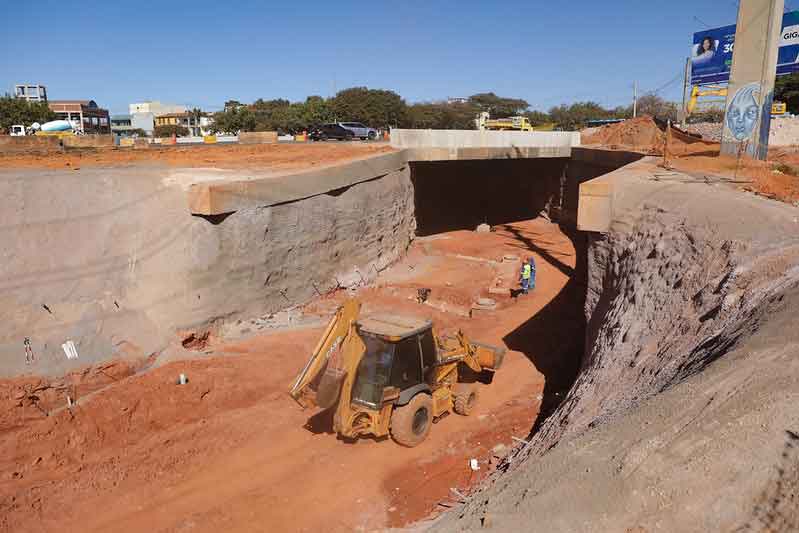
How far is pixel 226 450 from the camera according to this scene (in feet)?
34.4

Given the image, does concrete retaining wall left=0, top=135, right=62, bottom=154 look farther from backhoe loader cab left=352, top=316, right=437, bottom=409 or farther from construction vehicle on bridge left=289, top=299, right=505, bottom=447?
backhoe loader cab left=352, top=316, right=437, bottom=409

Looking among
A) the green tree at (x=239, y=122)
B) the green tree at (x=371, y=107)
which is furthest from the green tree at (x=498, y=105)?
the green tree at (x=239, y=122)

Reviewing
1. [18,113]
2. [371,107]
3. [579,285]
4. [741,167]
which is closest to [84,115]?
[18,113]

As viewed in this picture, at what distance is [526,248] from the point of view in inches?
1130

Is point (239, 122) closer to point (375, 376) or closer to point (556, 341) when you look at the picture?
point (556, 341)

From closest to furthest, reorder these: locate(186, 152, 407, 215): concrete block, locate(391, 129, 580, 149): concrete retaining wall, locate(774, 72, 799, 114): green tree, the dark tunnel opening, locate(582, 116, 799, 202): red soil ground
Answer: locate(582, 116, 799, 202): red soil ground
locate(186, 152, 407, 215): concrete block
locate(391, 129, 580, 149): concrete retaining wall
the dark tunnel opening
locate(774, 72, 799, 114): green tree

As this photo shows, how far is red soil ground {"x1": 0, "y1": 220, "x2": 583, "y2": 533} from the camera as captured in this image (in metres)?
8.72

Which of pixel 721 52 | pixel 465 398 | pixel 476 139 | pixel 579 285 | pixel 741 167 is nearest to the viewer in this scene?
pixel 465 398

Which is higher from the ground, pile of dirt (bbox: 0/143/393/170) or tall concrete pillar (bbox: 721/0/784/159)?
tall concrete pillar (bbox: 721/0/784/159)

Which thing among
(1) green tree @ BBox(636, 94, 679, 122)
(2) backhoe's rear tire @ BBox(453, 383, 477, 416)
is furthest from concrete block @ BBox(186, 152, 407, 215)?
(1) green tree @ BBox(636, 94, 679, 122)

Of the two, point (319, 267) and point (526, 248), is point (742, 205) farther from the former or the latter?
point (526, 248)

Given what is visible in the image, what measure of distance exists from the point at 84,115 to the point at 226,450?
90535 millimetres

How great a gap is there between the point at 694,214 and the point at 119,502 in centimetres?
1105

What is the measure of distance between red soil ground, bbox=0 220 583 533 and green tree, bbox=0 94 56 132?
5129 centimetres
